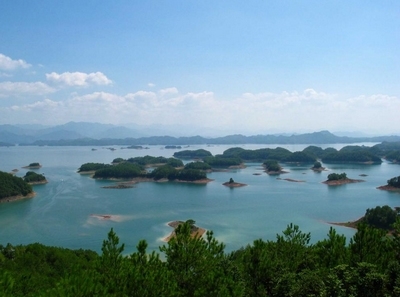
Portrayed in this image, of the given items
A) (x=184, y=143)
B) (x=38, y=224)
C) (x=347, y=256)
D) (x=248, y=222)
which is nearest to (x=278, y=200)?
(x=248, y=222)

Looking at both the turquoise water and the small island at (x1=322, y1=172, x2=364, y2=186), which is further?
the small island at (x1=322, y1=172, x2=364, y2=186)

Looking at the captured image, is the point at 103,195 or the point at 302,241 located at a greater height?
the point at 302,241

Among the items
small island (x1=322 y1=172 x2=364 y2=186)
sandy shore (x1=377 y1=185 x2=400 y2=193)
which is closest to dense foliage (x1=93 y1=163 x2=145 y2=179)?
small island (x1=322 y1=172 x2=364 y2=186)

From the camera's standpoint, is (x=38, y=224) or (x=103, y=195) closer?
(x=38, y=224)

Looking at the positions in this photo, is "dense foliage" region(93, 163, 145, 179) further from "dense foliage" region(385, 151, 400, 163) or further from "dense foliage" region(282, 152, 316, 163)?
"dense foliage" region(385, 151, 400, 163)

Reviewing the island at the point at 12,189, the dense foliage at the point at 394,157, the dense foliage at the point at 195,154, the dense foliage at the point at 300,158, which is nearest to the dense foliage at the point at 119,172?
the island at the point at 12,189

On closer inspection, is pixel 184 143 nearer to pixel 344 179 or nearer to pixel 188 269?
pixel 344 179

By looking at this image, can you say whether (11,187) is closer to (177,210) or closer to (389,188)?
(177,210)

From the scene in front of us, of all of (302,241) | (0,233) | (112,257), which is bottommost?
(0,233)
